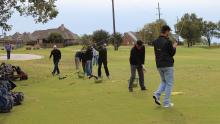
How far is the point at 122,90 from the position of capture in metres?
19.5

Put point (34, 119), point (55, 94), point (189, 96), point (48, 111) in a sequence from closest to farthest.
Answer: point (34, 119)
point (48, 111)
point (189, 96)
point (55, 94)

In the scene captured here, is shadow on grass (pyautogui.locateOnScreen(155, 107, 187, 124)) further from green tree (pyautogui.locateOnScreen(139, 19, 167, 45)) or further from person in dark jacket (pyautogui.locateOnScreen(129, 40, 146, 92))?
green tree (pyautogui.locateOnScreen(139, 19, 167, 45))

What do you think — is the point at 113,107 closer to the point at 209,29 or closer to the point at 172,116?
the point at 172,116

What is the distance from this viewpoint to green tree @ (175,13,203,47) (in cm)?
12781

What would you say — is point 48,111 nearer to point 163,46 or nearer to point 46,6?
point 163,46

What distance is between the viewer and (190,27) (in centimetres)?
12812

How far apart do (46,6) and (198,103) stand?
18.3 m

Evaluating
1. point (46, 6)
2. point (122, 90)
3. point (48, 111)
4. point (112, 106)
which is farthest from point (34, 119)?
point (46, 6)

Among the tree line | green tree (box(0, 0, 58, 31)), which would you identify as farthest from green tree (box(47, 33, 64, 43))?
green tree (box(0, 0, 58, 31))

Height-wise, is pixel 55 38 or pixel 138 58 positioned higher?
pixel 138 58

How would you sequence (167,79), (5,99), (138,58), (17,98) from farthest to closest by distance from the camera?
(138,58), (17,98), (5,99), (167,79)

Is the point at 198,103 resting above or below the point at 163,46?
below

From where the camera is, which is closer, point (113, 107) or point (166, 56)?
point (166, 56)

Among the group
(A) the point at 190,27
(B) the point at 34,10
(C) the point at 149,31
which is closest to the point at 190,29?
(A) the point at 190,27
